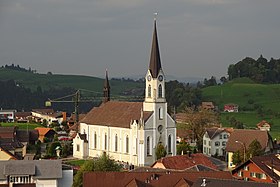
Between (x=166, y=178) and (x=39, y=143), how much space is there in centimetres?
4737

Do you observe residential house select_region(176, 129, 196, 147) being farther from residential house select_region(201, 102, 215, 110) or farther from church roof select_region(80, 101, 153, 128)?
residential house select_region(201, 102, 215, 110)

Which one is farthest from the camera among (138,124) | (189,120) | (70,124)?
(70,124)

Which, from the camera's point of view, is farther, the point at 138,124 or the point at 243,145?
the point at 138,124

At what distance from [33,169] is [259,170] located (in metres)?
17.7

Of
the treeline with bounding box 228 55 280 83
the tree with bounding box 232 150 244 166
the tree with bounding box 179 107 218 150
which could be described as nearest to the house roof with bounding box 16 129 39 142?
the tree with bounding box 179 107 218 150

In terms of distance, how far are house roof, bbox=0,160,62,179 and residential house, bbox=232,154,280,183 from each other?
563 inches

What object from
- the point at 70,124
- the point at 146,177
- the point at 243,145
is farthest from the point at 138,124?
the point at 70,124

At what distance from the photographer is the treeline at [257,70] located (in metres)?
177

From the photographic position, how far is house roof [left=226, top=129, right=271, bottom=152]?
7350 centimetres

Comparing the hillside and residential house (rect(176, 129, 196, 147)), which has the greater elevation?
the hillside

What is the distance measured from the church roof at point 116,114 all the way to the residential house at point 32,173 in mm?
25347

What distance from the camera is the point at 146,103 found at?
2992 inches

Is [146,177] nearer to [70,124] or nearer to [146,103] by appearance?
[146,103]

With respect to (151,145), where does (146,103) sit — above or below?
above
